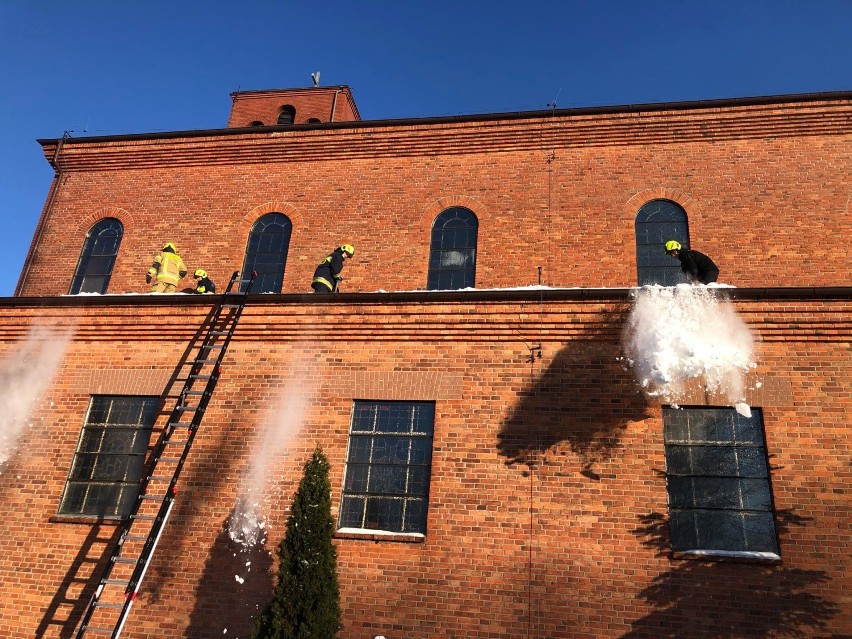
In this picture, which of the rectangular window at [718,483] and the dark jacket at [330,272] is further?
the dark jacket at [330,272]

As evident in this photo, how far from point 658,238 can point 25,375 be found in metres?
9.91

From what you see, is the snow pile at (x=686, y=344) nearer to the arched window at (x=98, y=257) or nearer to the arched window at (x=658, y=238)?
the arched window at (x=658, y=238)

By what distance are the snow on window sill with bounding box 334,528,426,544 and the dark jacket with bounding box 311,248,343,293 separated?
397cm

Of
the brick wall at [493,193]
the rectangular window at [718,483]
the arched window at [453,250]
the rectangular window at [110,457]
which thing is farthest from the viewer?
the arched window at [453,250]

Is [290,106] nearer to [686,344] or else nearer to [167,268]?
[167,268]

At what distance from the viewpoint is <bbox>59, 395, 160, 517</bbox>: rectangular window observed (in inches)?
356

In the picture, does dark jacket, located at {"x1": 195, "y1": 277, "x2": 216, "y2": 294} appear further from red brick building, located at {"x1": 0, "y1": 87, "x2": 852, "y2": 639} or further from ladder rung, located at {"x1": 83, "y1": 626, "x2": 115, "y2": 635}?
ladder rung, located at {"x1": 83, "y1": 626, "x2": 115, "y2": 635}

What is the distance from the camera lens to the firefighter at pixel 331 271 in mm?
10680

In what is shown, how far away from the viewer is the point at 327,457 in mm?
8555

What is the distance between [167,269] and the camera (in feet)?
37.8

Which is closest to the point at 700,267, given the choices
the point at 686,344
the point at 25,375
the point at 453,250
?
the point at 686,344

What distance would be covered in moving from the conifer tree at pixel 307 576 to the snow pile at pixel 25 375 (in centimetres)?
483

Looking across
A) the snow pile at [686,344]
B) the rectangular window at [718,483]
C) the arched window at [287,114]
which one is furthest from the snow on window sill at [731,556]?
the arched window at [287,114]

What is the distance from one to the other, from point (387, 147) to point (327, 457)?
20.3 ft
